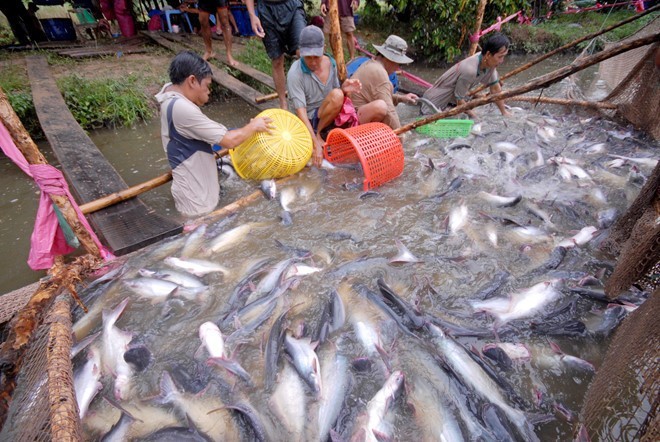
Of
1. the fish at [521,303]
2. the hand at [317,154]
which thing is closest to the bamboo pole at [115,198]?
the hand at [317,154]

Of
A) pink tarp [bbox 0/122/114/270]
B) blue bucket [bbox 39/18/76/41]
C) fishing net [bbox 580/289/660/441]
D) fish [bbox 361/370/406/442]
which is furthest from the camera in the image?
blue bucket [bbox 39/18/76/41]

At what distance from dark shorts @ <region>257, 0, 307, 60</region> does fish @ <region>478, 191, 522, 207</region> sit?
3.79 meters

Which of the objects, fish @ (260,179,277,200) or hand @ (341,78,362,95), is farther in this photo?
hand @ (341,78,362,95)

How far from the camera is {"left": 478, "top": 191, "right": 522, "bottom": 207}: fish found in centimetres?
392

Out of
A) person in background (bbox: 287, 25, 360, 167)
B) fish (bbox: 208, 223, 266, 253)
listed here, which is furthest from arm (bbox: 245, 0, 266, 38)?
fish (bbox: 208, 223, 266, 253)

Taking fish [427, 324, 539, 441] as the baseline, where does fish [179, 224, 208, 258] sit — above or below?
above

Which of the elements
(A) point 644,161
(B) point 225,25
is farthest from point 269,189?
(B) point 225,25

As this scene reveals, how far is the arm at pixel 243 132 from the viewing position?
140 inches

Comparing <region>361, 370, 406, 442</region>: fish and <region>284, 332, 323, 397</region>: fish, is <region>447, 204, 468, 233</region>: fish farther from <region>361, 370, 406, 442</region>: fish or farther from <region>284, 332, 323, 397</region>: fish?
<region>284, 332, 323, 397</region>: fish

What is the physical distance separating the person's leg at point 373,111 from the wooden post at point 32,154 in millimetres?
3801

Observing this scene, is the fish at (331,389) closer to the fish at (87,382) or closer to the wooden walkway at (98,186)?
the fish at (87,382)

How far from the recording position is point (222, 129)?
3512 mm

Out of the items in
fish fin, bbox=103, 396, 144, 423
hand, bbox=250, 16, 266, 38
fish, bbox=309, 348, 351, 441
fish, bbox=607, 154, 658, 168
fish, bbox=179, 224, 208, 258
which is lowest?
fish, bbox=607, 154, 658, 168

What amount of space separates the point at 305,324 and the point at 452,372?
1.10 m
